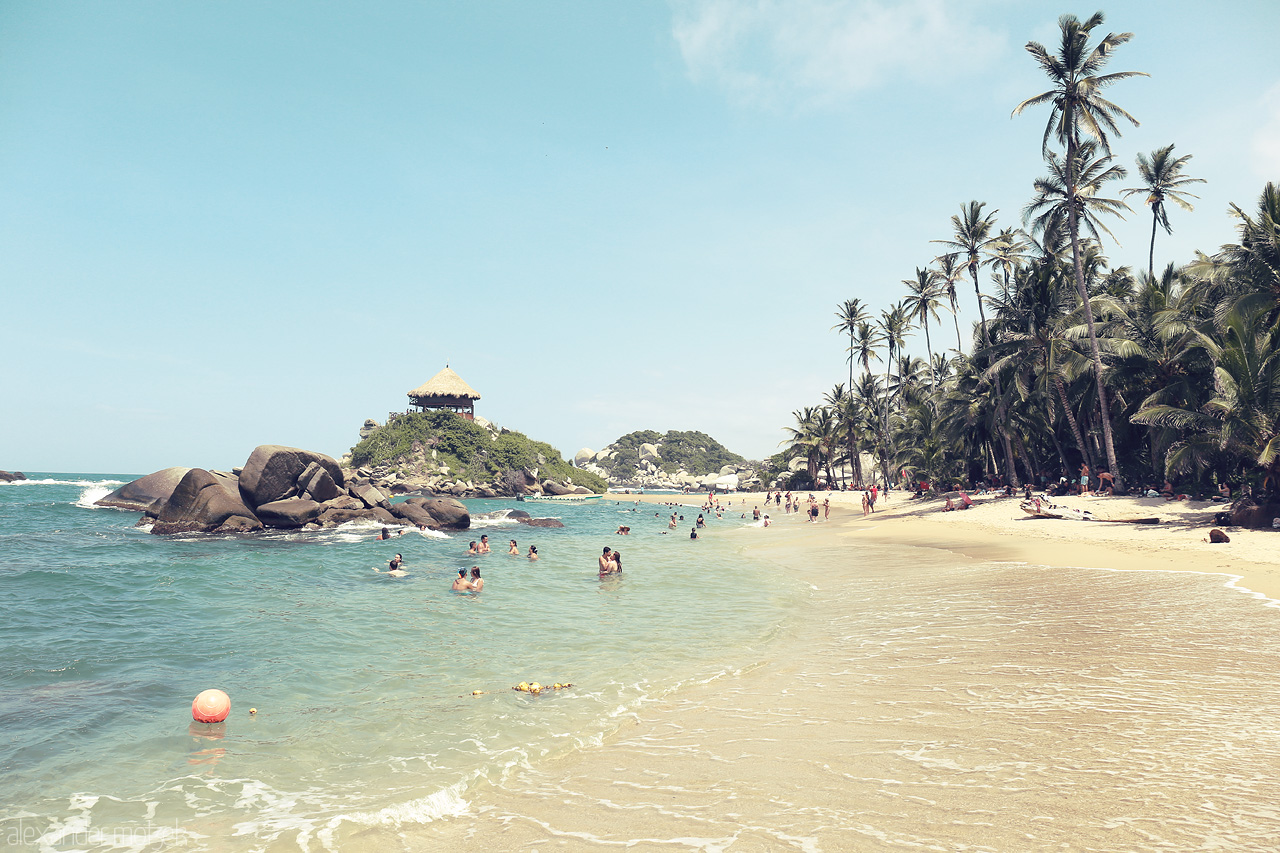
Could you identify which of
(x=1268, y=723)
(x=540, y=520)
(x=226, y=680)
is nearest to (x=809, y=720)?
(x=1268, y=723)

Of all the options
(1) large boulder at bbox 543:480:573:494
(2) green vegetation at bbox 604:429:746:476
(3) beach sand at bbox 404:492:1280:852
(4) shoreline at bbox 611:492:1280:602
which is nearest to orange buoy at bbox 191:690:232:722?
(3) beach sand at bbox 404:492:1280:852

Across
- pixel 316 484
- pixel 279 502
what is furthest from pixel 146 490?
pixel 279 502

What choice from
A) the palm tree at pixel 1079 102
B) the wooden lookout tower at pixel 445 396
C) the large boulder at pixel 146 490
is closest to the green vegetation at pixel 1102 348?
the palm tree at pixel 1079 102

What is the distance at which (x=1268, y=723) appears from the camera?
5.78 metres

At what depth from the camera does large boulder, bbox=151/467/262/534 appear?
93.5ft

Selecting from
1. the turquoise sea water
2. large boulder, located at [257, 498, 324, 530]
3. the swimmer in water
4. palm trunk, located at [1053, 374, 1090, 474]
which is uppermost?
palm trunk, located at [1053, 374, 1090, 474]

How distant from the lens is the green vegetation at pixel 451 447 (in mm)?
88938

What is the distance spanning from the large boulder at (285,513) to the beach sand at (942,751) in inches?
1092

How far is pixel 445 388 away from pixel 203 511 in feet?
234

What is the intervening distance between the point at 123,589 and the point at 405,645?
33.5 ft

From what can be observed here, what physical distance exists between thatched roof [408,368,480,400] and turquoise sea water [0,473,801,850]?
3066 inches

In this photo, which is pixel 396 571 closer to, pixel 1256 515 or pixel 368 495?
pixel 368 495

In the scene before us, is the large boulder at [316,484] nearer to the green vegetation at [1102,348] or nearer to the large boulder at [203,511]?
the large boulder at [203,511]

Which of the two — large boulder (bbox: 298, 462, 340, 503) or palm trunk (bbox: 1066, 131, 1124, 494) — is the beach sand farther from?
large boulder (bbox: 298, 462, 340, 503)
